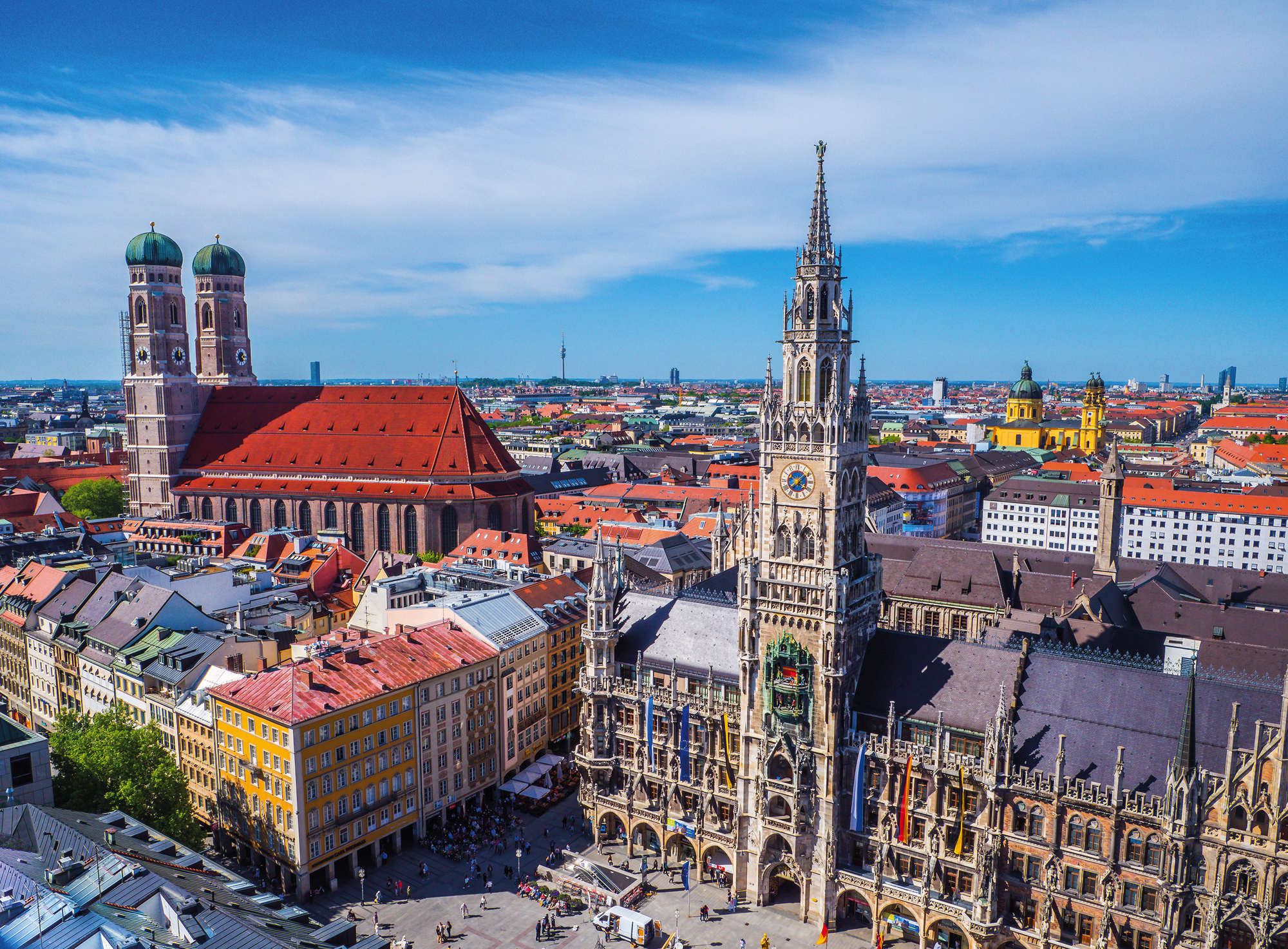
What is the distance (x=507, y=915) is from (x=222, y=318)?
152254 mm

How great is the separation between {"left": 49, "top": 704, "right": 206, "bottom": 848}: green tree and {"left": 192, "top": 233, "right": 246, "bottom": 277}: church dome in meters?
133

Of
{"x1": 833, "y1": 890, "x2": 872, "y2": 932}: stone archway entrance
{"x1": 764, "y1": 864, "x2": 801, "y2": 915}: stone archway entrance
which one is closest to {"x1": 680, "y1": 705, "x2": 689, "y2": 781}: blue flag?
{"x1": 764, "y1": 864, "x2": 801, "y2": 915}: stone archway entrance

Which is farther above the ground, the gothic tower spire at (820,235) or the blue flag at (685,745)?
the gothic tower spire at (820,235)

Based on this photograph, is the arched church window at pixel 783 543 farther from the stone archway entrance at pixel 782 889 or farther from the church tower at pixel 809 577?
the stone archway entrance at pixel 782 889

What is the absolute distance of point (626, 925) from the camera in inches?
2349

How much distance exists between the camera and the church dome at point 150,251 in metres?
161

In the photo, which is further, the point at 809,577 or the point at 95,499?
the point at 95,499

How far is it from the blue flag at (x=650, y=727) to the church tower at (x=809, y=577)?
8.84m

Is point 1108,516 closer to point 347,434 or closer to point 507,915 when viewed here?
point 507,915

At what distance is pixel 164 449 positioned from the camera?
163625 mm

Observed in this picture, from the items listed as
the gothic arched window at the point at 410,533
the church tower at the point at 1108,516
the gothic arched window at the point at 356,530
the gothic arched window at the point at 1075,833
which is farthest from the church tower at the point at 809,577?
the gothic arched window at the point at 356,530

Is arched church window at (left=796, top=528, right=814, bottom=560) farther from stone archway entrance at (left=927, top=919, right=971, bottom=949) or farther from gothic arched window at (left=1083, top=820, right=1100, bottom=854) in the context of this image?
stone archway entrance at (left=927, top=919, right=971, bottom=949)

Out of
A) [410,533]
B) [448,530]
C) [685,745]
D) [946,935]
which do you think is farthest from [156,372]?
[946,935]

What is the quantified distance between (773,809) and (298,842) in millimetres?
32353
